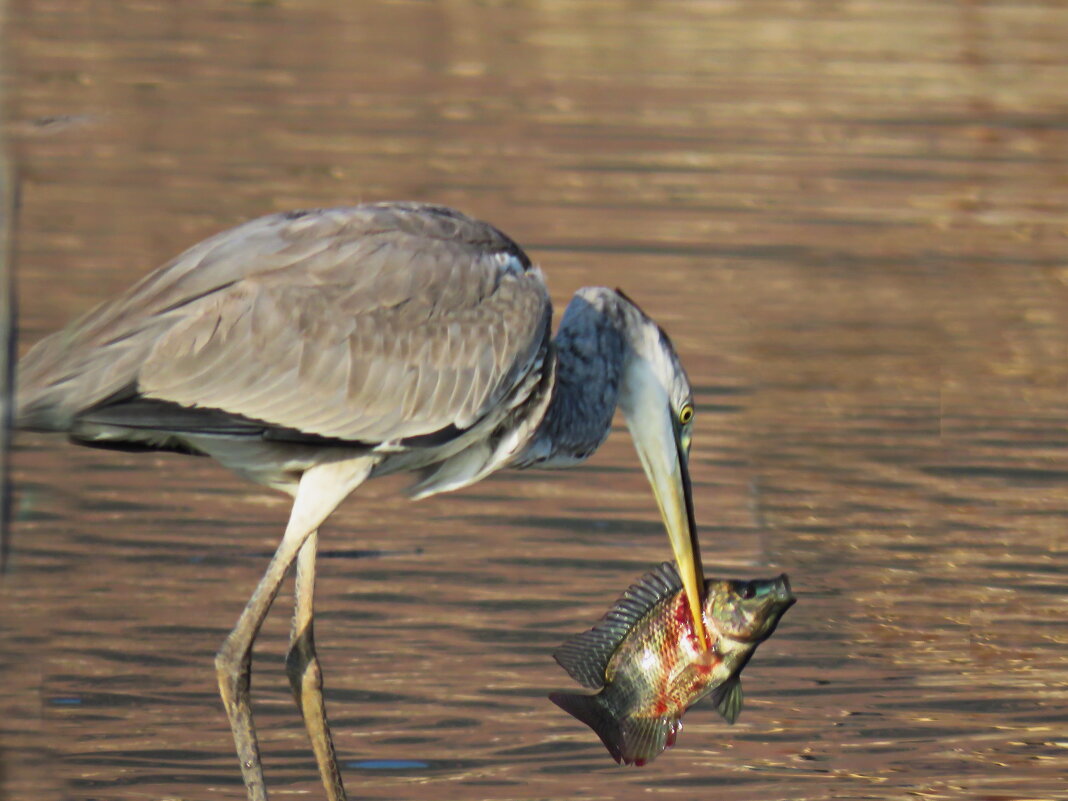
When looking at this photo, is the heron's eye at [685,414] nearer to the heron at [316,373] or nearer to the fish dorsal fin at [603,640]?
the heron at [316,373]

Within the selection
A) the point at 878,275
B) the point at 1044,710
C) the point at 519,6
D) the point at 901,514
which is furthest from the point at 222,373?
Result: the point at 519,6

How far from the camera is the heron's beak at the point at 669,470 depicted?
24.0 ft

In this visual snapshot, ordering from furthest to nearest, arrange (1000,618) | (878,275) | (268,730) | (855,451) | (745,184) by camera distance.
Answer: (745,184), (878,275), (855,451), (1000,618), (268,730)

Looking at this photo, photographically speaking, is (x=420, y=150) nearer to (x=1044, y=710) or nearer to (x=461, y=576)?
(x=461, y=576)

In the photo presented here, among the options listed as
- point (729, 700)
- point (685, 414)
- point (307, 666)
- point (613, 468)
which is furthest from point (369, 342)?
point (613, 468)

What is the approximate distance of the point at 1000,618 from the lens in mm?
8828

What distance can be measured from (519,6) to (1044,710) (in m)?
22.5

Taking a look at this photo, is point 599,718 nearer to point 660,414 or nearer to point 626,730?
point 626,730

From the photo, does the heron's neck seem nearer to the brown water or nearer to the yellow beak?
the yellow beak

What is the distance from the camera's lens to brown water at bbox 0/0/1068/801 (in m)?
7.35

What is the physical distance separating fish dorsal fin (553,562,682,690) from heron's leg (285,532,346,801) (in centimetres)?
87

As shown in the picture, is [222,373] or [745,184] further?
[745,184]

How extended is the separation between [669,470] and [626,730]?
1175 millimetres

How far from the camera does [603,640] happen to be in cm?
671
